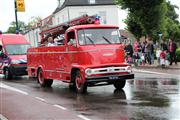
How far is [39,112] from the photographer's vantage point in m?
12.6

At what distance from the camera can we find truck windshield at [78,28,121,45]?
55.2ft

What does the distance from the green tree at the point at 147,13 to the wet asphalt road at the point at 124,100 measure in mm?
19088

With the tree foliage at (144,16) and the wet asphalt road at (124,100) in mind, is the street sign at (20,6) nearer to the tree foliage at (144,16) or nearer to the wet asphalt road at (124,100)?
the tree foliage at (144,16)

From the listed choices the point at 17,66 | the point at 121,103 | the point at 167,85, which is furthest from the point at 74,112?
the point at 17,66

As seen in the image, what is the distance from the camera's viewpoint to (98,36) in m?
17.0

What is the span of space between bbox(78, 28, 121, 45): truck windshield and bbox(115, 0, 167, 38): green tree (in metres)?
21.4

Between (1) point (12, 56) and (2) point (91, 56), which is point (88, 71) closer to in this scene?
(2) point (91, 56)

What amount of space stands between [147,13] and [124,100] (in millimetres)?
26821

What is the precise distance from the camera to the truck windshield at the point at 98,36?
55.2 ft

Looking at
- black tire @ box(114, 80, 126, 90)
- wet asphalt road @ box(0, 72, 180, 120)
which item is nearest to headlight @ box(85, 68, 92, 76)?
wet asphalt road @ box(0, 72, 180, 120)

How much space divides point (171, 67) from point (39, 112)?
16.1 metres

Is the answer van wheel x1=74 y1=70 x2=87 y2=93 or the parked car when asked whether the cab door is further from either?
the parked car

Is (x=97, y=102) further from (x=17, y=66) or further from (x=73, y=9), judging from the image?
(x=73, y=9)

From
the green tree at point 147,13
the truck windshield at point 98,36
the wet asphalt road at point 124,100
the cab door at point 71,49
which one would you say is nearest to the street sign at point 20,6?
the green tree at point 147,13
